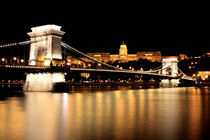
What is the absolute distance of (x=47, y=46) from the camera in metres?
38.8

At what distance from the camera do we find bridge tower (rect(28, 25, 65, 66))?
38.5 meters

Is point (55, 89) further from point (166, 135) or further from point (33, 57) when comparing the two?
point (166, 135)

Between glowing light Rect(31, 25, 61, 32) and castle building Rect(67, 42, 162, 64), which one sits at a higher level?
castle building Rect(67, 42, 162, 64)

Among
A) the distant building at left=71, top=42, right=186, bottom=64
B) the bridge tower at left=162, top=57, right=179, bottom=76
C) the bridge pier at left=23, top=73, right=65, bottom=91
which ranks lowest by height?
the bridge pier at left=23, top=73, right=65, bottom=91

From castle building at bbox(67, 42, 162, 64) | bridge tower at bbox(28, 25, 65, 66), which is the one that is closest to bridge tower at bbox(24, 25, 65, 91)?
bridge tower at bbox(28, 25, 65, 66)

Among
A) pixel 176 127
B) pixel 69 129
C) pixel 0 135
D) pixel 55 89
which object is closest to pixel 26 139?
pixel 0 135

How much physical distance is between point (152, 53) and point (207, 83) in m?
84.0

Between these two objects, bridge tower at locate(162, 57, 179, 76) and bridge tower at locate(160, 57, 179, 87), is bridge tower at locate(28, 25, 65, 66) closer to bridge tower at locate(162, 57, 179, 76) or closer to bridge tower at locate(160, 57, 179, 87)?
bridge tower at locate(160, 57, 179, 87)

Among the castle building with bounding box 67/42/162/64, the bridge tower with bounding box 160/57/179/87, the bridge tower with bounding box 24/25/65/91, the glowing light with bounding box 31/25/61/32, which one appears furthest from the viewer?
the castle building with bounding box 67/42/162/64

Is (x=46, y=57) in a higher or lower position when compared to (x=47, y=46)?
lower


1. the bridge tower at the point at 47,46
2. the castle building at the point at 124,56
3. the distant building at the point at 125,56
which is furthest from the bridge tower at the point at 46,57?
the distant building at the point at 125,56

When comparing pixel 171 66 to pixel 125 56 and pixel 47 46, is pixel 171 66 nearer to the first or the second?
pixel 47 46

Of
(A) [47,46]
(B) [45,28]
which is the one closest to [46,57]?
(A) [47,46]

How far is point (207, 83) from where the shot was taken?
8138 cm
